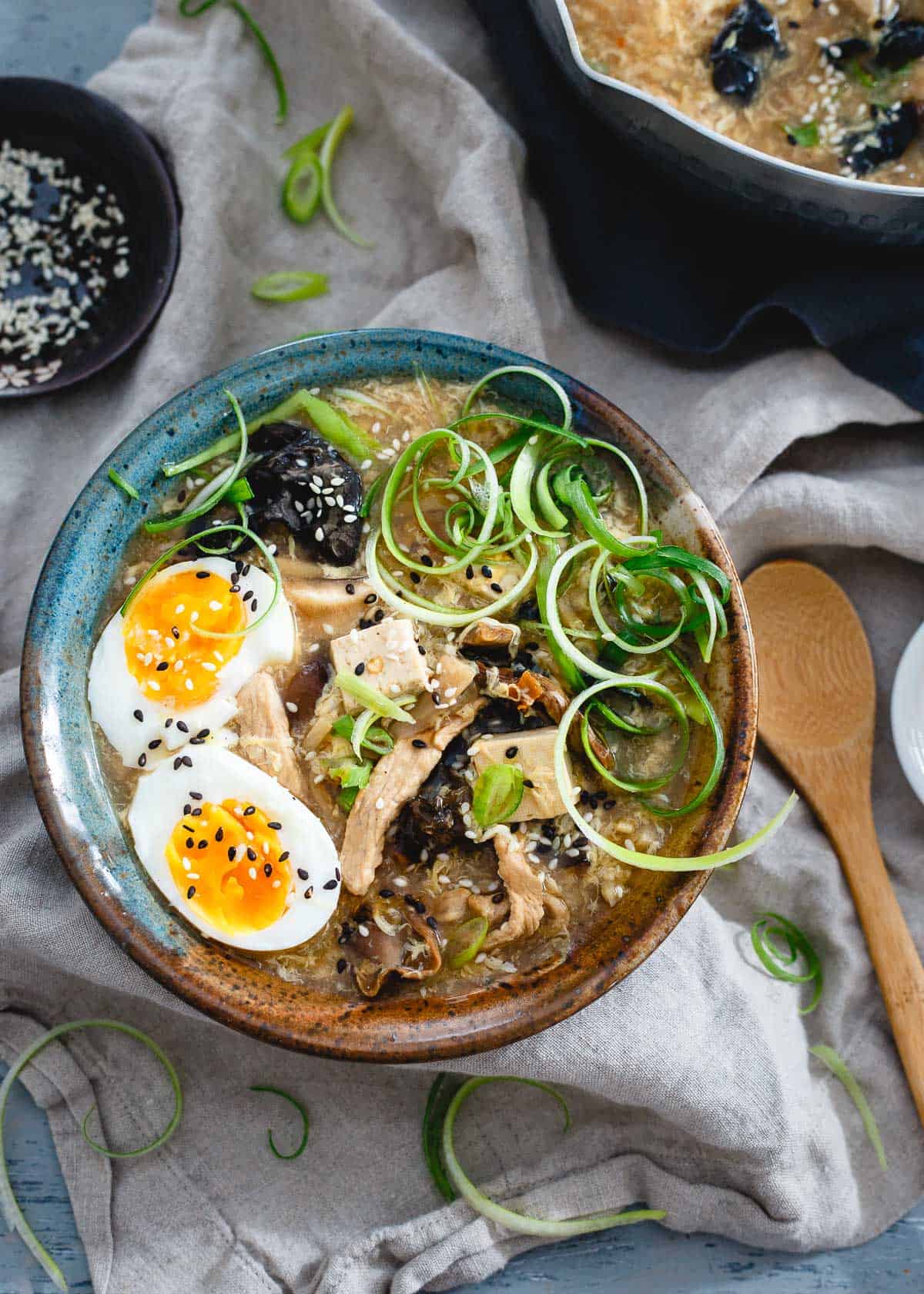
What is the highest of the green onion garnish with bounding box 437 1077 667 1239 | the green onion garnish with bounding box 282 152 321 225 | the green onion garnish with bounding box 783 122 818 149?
the green onion garnish with bounding box 783 122 818 149

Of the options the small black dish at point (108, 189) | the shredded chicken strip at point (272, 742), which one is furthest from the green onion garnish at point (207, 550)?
the small black dish at point (108, 189)

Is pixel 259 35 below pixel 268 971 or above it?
above

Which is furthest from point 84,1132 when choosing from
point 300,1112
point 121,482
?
point 121,482

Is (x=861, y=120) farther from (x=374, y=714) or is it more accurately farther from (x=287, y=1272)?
(x=287, y=1272)

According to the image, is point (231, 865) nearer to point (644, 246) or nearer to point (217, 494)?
point (217, 494)

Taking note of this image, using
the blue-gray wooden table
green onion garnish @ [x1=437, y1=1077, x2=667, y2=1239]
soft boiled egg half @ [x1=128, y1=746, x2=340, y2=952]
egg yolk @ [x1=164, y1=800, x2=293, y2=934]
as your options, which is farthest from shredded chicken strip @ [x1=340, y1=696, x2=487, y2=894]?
the blue-gray wooden table

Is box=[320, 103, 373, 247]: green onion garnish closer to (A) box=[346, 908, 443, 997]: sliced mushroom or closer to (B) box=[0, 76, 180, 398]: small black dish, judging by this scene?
(B) box=[0, 76, 180, 398]: small black dish

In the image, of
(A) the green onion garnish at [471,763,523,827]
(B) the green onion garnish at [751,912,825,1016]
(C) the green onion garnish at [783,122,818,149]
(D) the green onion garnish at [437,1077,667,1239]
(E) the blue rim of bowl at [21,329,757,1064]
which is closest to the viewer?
(E) the blue rim of bowl at [21,329,757,1064]
